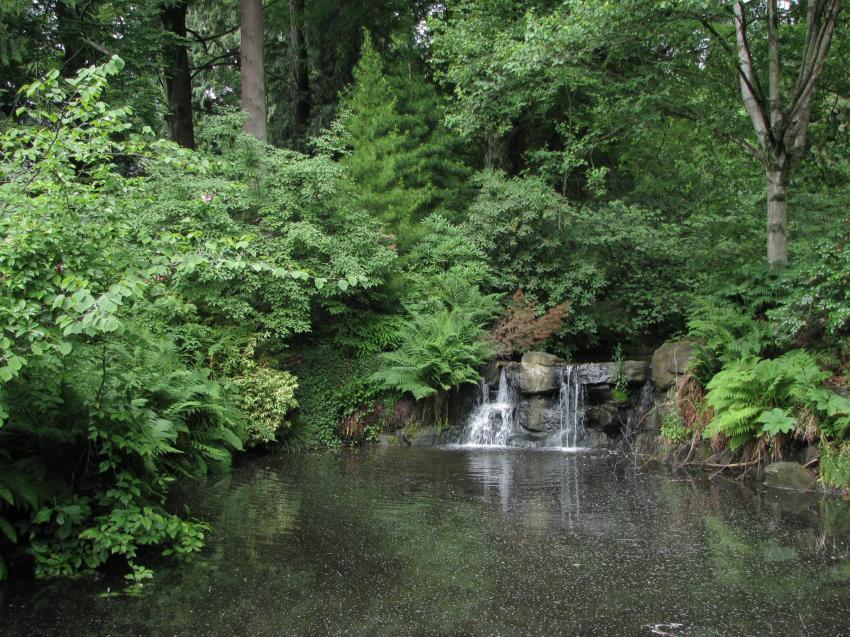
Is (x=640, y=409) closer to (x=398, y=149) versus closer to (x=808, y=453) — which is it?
(x=808, y=453)

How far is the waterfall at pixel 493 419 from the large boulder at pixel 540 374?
33 cm

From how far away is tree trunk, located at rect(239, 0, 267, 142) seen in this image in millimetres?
13664

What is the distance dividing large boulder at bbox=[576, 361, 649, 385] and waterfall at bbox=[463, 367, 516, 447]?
1.27m

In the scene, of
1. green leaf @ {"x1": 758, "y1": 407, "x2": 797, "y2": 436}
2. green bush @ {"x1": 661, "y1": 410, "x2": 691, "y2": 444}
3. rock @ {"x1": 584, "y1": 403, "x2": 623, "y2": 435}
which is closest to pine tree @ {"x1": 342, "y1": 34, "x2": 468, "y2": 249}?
rock @ {"x1": 584, "y1": 403, "x2": 623, "y2": 435}

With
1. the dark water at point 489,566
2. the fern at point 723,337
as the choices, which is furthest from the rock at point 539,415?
the dark water at point 489,566

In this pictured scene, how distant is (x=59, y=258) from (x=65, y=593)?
7.11 ft

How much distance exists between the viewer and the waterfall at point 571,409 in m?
11.1

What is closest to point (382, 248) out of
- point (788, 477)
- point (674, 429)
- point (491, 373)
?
point (491, 373)

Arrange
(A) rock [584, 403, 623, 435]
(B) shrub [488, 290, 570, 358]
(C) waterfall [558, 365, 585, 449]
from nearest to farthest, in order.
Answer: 1. (A) rock [584, 403, 623, 435]
2. (C) waterfall [558, 365, 585, 449]
3. (B) shrub [488, 290, 570, 358]

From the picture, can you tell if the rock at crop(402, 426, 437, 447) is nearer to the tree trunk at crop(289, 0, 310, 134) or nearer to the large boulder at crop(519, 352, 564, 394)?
the large boulder at crop(519, 352, 564, 394)

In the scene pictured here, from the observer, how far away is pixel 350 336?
40.3 feet

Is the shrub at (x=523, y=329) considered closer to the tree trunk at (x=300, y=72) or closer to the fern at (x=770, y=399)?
the fern at (x=770, y=399)

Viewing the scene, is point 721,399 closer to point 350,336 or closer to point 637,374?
point 637,374

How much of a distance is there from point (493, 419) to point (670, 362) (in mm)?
3049
